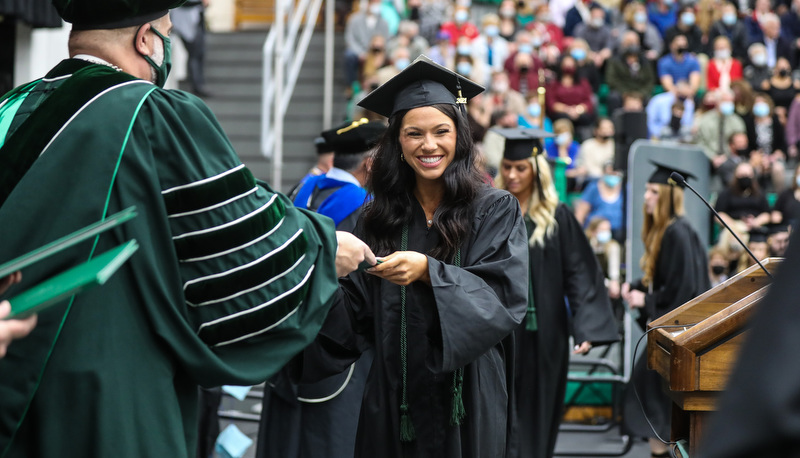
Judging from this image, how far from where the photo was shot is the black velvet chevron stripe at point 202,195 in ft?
7.94

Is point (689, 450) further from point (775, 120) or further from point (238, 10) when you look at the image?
point (238, 10)

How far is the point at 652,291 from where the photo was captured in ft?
24.2

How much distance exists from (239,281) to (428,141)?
1340 mm

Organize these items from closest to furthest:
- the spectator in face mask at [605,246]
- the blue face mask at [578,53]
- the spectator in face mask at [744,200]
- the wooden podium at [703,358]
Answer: the wooden podium at [703,358], the spectator in face mask at [605,246], the spectator in face mask at [744,200], the blue face mask at [578,53]

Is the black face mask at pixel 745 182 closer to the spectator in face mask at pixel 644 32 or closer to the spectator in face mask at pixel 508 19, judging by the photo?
the spectator in face mask at pixel 644 32

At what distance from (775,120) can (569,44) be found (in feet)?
12.8

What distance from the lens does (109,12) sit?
2.52 m

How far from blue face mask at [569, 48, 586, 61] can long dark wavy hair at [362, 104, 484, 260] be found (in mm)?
Result: 14090

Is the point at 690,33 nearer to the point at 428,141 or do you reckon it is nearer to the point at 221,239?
the point at 428,141

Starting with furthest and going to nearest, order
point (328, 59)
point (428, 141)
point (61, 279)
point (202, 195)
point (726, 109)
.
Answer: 1. point (726, 109)
2. point (328, 59)
3. point (428, 141)
4. point (202, 195)
5. point (61, 279)

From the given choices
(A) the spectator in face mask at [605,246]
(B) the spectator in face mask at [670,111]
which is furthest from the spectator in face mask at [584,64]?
(A) the spectator in face mask at [605,246]

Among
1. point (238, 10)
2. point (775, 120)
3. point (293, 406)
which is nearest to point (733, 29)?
point (775, 120)

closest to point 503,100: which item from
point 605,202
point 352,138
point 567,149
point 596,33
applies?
point 567,149

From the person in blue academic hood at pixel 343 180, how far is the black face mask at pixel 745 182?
29.4 ft
